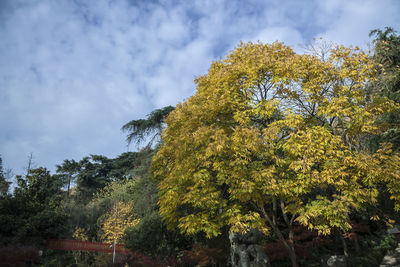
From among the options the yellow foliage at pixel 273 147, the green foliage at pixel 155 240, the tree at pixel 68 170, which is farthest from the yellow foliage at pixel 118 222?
the tree at pixel 68 170

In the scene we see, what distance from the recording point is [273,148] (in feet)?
24.8

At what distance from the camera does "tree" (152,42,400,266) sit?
22.1ft

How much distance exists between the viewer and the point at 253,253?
8617 mm

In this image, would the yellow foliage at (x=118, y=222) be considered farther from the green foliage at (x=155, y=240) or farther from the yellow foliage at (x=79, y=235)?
the green foliage at (x=155, y=240)

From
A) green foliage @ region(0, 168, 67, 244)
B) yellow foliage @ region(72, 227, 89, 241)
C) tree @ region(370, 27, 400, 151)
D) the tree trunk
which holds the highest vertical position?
tree @ region(370, 27, 400, 151)

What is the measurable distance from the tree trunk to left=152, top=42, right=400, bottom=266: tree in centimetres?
84

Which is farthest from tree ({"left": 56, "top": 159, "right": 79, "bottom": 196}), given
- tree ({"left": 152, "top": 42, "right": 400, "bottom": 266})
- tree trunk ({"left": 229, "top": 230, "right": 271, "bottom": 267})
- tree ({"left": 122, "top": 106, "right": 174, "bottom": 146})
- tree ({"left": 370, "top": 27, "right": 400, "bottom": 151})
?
tree ({"left": 370, "top": 27, "right": 400, "bottom": 151})

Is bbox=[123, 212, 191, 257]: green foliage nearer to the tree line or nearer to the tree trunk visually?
the tree line

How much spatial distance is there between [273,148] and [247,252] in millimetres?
3856

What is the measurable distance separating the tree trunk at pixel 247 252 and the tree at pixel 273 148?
844 millimetres

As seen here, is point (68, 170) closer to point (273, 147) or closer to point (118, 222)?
point (118, 222)

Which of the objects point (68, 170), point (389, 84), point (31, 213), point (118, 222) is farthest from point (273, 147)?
point (68, 170)

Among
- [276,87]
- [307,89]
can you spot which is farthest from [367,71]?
[276,87]

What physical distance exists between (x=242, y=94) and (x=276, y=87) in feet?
4.14
